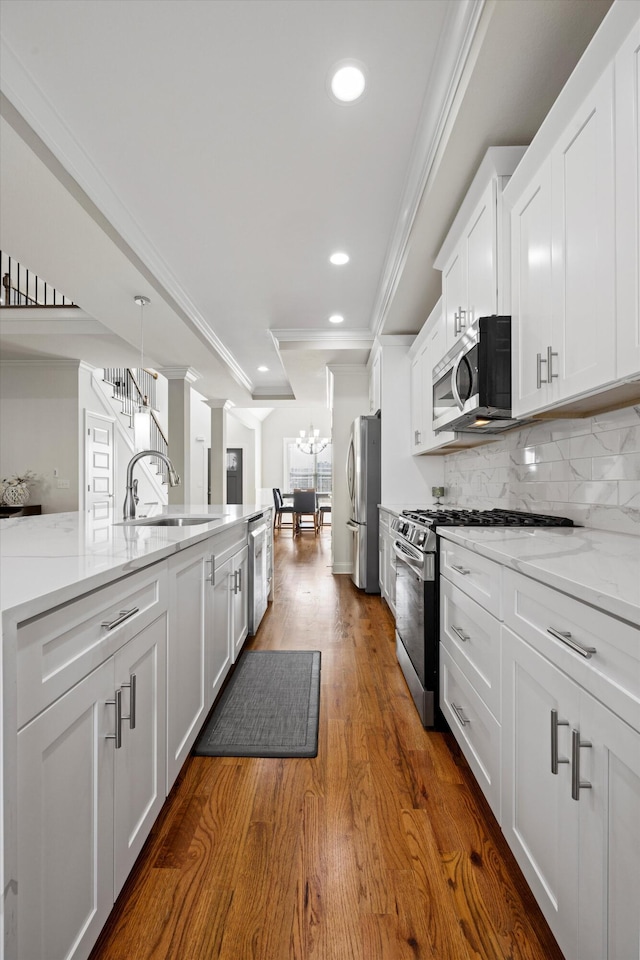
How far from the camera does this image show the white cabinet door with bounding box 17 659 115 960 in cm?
77

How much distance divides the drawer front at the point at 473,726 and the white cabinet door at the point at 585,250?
1050 mm

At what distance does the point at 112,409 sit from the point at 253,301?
376cm

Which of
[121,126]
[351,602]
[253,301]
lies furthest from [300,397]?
[121,126]

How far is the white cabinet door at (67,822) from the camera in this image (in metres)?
0.77

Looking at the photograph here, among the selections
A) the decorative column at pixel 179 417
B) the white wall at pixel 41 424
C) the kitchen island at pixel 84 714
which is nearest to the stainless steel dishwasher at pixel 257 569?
the kitchen island at pixel 84 714

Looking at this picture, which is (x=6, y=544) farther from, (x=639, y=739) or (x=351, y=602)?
(x=351, y=602)

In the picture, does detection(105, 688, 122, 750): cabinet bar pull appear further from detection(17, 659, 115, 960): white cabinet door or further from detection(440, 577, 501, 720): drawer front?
detection(440, 577, 501, 720): drawer front

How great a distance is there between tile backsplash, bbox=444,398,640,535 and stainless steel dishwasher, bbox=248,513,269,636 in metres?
1.56

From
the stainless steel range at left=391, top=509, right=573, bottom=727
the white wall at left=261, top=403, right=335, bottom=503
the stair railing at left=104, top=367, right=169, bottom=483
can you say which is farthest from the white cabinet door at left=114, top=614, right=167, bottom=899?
the white wall at left=261, top=403, right=335, bottom=503

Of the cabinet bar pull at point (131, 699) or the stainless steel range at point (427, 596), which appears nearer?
the cabinet bar pull at point (131, 699)

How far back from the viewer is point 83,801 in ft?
3.14

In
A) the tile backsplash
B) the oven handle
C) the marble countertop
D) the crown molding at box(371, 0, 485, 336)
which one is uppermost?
the crown molding at box(371, 0, 485, 336)

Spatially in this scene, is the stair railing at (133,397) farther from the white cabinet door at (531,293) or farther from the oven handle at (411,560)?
the white cabinet door at (531,293)

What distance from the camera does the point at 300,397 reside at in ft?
27.0
